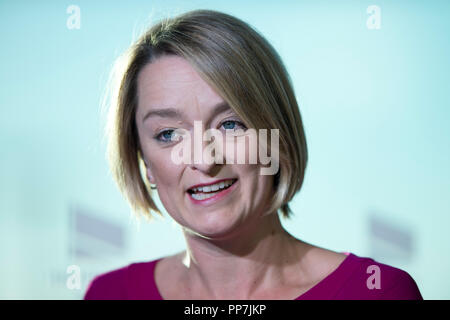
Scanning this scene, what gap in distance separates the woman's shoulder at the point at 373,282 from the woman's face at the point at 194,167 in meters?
0.34

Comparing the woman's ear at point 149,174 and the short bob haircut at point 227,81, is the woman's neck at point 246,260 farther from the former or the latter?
the woman's ear at point 149,174

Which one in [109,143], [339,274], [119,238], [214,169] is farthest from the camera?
[119,238]

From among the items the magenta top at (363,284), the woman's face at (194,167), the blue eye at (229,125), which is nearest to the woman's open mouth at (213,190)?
the woman's face at (194,167)

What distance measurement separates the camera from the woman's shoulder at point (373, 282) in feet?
5.05

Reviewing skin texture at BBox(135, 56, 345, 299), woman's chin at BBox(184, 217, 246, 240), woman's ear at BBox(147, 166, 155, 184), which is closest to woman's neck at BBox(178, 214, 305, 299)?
skin texture at BBox(135, 56, 345, 299)

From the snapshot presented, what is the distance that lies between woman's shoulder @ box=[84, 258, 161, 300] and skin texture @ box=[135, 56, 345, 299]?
6cm

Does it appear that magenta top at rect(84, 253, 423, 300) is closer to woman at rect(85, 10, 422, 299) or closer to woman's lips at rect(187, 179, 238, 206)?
woman at rect(85, 10, 422, 299)

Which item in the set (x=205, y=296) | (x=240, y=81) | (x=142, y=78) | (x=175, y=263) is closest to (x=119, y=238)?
(x=175, y=263)

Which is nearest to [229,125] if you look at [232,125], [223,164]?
[232,125]

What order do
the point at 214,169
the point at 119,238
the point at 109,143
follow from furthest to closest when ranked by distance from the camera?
the point at 119,238
the point at 109,143
the point at 214,169

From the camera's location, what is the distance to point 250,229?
5.28ft

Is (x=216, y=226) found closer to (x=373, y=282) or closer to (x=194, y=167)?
(x=194, y=167)

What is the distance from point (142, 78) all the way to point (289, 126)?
47 cm
